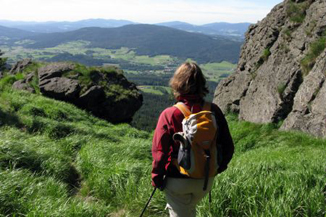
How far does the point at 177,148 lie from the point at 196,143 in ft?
1.20

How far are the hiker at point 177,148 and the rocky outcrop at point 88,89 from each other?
58.3 ft

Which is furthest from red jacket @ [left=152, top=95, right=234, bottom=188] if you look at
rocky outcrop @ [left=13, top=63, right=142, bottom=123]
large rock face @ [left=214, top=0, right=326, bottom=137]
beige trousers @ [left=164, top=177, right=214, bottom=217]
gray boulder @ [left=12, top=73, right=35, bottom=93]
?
gray boulder @ [left=12, top=73, right=35, bottom=93]

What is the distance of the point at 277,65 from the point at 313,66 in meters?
2.59

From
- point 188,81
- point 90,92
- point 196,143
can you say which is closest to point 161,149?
point 196,143

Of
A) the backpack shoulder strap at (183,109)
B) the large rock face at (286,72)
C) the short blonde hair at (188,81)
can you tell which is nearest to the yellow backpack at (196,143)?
the backpack shoulder strap at (183,109)

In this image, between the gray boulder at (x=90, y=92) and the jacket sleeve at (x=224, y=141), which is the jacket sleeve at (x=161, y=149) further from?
the gray boulder at (x=90, y=92)

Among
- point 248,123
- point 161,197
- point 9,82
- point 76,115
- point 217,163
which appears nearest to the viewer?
point 217,163

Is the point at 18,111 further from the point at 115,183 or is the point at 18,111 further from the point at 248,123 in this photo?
the point at 248,123

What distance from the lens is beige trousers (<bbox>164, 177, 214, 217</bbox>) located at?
12.8ft

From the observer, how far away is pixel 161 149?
3.88m

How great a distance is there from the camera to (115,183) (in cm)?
674

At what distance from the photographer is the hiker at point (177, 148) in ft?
12.7

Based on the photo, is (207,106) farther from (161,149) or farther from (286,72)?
(286,72)

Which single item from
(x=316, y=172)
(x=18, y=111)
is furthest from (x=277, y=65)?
(x=18, y=111)
